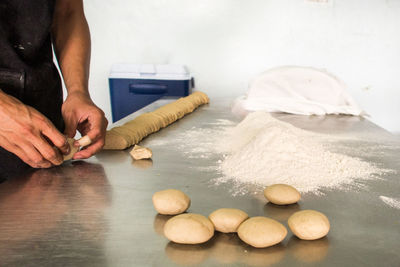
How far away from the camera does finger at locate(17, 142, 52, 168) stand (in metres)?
0.84

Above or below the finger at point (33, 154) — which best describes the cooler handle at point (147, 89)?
below

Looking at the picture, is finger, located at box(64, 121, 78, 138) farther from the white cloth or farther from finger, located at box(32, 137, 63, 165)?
the white cloth

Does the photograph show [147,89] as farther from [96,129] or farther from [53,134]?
[53,134]

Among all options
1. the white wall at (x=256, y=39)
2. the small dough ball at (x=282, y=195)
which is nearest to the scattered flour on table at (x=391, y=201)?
the small dough ball at (x=282, y=195)

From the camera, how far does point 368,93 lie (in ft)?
7.97

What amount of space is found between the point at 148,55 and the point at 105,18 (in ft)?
1.31

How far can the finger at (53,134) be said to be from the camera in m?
0.84

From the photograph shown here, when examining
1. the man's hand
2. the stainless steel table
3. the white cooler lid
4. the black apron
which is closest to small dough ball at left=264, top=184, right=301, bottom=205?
the stainless steel table

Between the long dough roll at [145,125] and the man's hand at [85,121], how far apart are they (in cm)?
11

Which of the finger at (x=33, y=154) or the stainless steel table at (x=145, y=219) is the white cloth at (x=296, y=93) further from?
the finger at (x=33, y=154)

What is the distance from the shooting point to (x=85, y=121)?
1073mm

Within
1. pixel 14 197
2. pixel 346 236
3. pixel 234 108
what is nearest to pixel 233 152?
pixel 346 236

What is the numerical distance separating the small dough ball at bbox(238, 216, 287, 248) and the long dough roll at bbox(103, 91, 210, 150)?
2.14 ft

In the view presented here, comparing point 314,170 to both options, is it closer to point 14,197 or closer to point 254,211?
point 254,211
